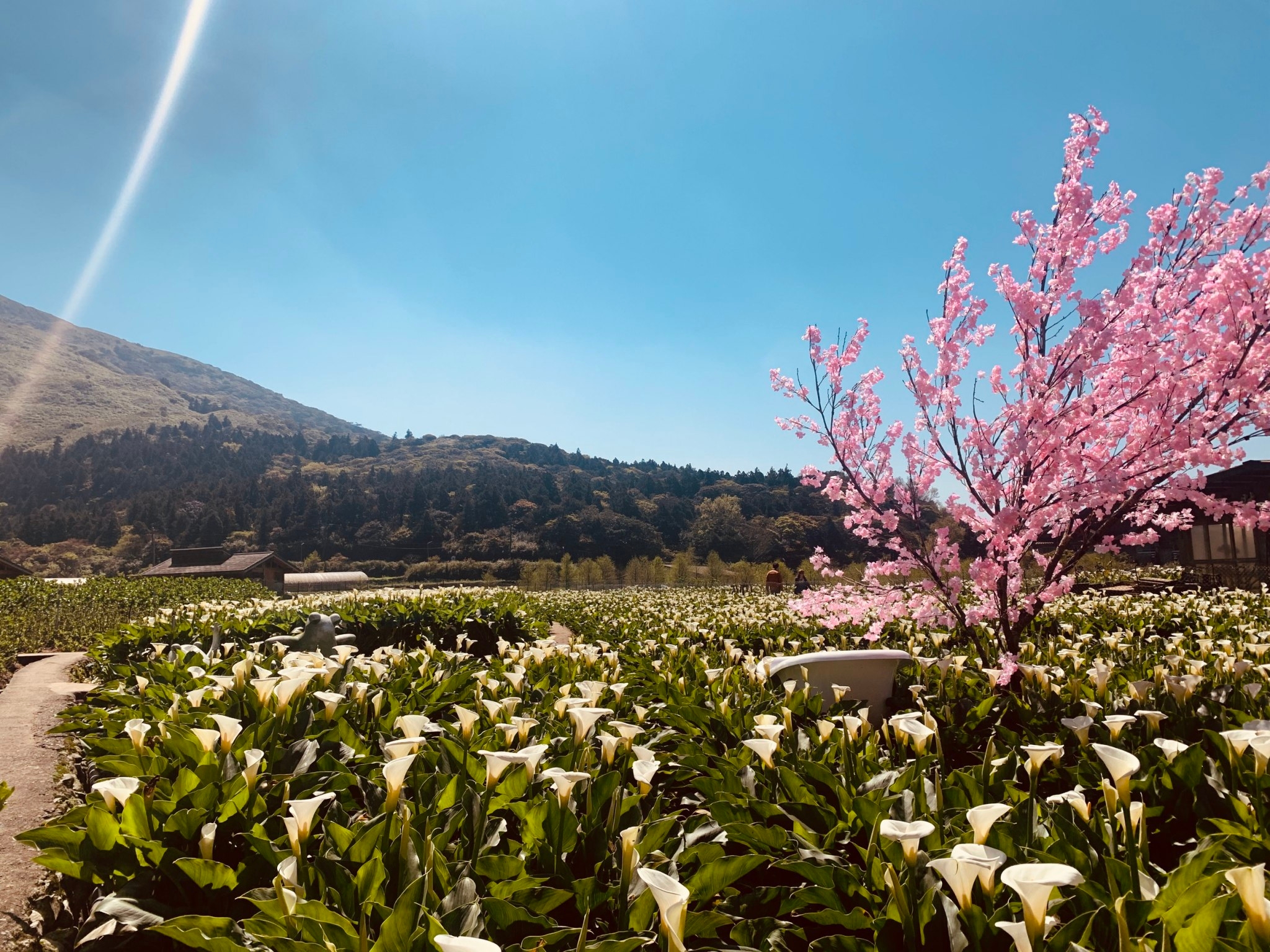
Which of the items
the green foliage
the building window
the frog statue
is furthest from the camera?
the building window

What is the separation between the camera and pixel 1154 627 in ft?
26.1

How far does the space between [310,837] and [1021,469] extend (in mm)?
5234

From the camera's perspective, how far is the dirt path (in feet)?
9.73

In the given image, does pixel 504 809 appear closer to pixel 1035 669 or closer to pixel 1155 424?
pixel 1035 669

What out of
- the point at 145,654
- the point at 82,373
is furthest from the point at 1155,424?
the point at 82,373

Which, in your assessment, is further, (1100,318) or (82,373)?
(82,373)

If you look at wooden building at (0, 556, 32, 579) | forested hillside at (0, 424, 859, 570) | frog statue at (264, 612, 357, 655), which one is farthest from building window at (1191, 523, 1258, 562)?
wooden building at (0, 556, 32, 579)

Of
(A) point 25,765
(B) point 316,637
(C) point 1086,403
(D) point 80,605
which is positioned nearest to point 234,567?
(D) point 80,605

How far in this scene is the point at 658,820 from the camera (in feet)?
7.16

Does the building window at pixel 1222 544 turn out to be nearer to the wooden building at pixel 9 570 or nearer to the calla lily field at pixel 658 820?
the calla lily field at pixel 658 820

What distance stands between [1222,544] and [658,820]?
25982mm

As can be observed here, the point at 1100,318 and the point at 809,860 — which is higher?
the point at 1100,318

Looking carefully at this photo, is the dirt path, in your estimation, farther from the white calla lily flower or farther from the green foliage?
the white calla lily flower

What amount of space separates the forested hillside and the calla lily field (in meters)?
44.7
